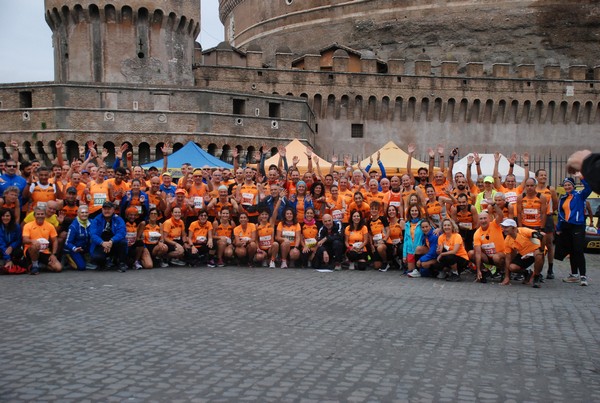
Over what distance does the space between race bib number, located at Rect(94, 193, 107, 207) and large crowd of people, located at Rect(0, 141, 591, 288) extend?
2cm

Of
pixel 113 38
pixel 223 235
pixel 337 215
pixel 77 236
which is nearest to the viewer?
pixel 77 236

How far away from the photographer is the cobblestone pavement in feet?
13.3

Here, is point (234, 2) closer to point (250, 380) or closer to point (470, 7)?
point (470, 7)

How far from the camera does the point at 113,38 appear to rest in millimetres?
28328

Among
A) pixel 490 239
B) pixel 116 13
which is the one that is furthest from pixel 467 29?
pixel 490 239

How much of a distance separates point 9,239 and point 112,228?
56.2 inches

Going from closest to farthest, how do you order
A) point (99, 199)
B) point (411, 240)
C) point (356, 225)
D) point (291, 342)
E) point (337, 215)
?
point (291, 342)
point (411, 240)
point (99, 199)
point (356, 225)
point (337, 215)

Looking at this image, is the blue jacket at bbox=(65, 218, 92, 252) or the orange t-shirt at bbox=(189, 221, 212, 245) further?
the orange t-shirt at bbox=(189, 221, 212, 245)

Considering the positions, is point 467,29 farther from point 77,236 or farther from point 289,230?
point 77,236

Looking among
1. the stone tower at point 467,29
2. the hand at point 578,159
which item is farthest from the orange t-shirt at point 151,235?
the stone tower at point 467,29

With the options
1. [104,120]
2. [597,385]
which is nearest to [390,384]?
[597,385]

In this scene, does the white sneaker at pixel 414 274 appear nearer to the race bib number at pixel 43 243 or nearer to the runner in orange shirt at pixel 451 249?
the runner in orange shirt at pixel 451 249

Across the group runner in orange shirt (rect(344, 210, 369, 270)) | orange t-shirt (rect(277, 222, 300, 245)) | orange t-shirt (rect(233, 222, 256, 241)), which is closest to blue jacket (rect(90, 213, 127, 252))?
orange t-shirt (rect(233, 222, 256, 241))

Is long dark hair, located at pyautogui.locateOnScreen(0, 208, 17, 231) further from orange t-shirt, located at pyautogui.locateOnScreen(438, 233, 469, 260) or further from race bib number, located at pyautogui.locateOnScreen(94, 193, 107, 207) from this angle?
orange t-shirt, located at pyautogui.locateOnScreen(438, 233, 469, 260)
